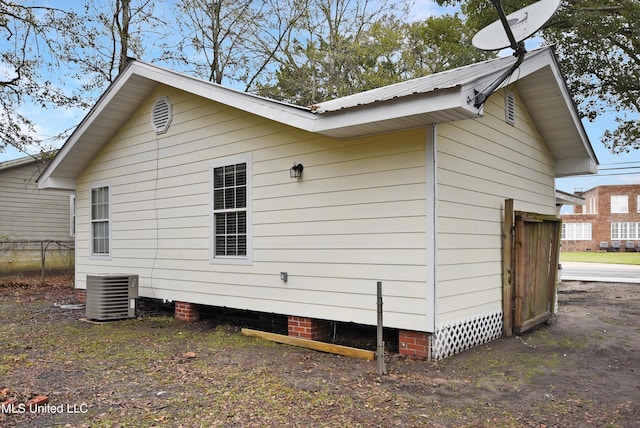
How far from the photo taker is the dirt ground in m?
3.81

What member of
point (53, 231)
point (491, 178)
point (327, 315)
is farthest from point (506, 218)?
point (53, 231)

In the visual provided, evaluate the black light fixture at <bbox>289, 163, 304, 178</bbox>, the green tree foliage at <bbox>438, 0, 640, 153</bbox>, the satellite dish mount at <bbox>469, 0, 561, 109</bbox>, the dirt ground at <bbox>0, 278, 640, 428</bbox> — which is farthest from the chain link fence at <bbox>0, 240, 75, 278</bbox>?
the satellite dish mount at <bbox>469, 0, 561, 109</bbox>

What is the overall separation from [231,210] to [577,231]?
40.0m

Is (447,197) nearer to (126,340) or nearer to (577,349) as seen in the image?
(577,349)

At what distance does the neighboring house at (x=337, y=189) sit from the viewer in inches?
212

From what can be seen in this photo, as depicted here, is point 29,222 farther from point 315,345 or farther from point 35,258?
point 315,345

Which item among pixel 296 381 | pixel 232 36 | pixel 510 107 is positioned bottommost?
pixel 296 381

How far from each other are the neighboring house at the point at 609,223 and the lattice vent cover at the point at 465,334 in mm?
36663

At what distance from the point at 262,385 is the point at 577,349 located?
4019 mm

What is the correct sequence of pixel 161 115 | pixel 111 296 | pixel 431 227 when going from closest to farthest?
pixel 431 227 → pixel 111 296 → pixel 161 115

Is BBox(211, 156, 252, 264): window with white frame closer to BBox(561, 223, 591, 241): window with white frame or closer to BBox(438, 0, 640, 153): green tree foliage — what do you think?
BBox(438, 0, 640, 153): green tree foliage

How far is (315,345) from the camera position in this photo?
6.03 meters

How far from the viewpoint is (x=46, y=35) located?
14.1 m

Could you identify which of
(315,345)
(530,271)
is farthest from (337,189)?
(530,271)
